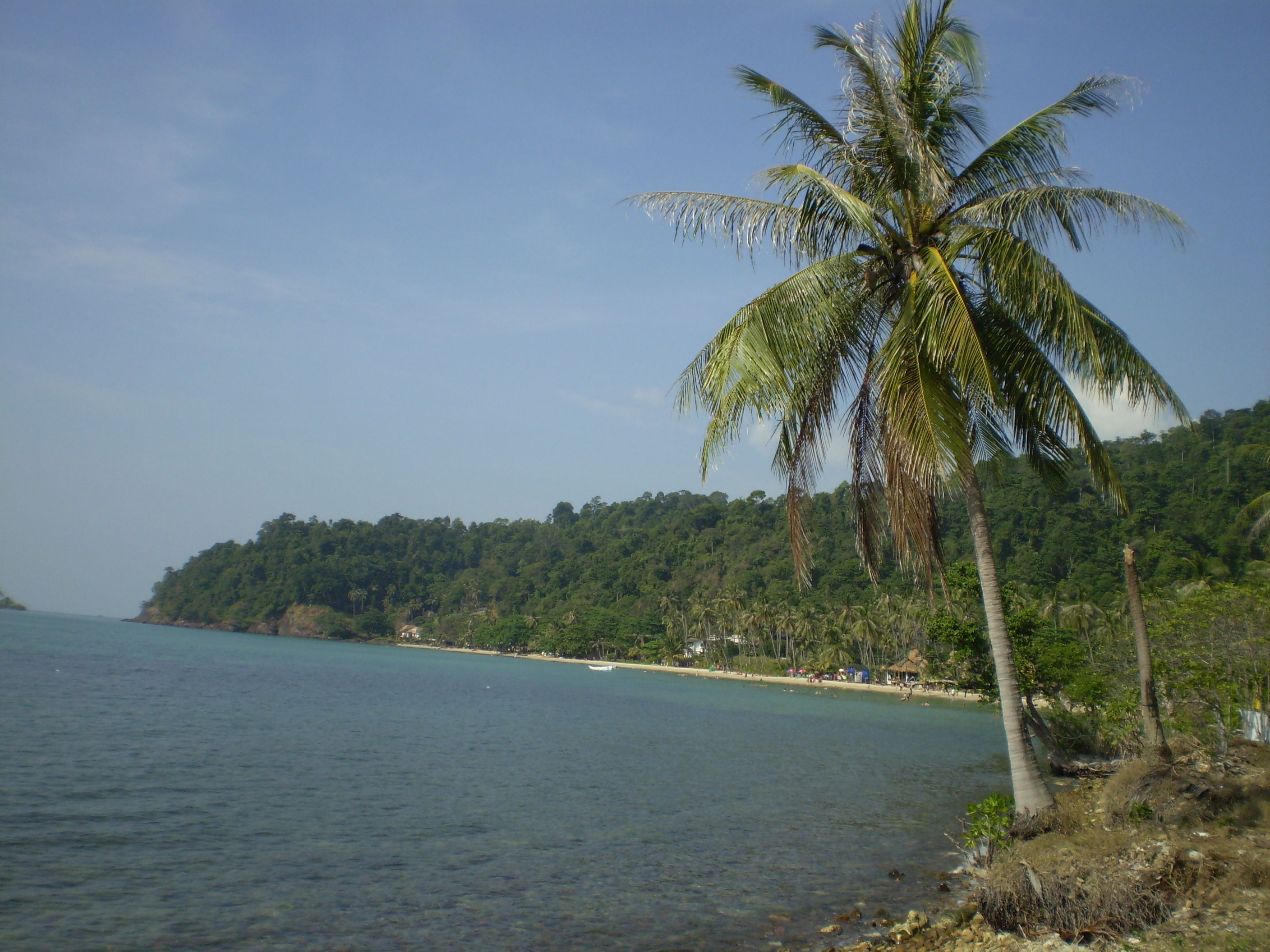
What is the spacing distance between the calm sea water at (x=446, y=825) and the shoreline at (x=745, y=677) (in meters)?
25.3

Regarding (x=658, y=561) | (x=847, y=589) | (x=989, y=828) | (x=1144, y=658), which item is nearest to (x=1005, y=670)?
(x=989, y=828)

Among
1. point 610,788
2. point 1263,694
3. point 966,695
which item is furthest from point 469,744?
point 966,695

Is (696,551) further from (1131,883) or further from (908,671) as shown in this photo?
(1131,883)

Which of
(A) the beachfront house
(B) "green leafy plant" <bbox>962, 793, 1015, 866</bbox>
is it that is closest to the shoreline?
(A) the beachfront house

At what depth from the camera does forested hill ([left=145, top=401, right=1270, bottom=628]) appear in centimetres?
6588

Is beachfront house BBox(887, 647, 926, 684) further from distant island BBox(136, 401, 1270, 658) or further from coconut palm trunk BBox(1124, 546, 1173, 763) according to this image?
coconut palm trunk BBox(1124, 546, 1173, 763)

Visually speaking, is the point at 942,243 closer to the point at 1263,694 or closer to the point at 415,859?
the point at 415,859

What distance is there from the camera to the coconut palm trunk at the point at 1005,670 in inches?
339

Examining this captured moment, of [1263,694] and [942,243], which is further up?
[942,243]

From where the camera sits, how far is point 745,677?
89.5 m

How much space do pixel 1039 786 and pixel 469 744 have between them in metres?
22.7

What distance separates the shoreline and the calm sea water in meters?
25.3

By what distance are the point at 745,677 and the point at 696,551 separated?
1819 inches

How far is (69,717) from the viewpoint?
27703 millimetres
